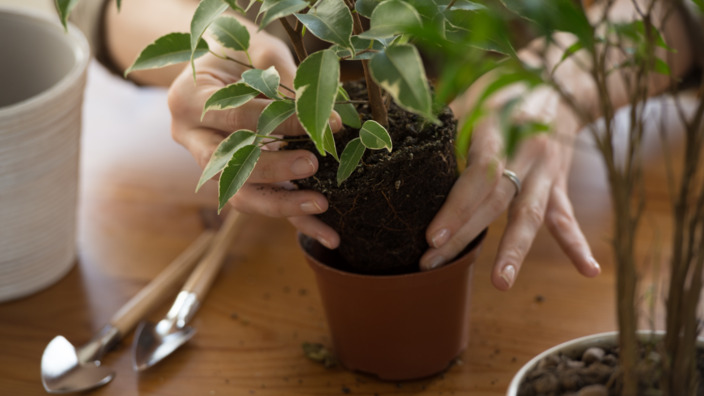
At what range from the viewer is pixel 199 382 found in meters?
0.70

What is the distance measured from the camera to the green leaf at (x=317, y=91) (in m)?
0.44

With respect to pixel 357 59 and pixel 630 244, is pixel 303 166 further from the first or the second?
pixel 630 244

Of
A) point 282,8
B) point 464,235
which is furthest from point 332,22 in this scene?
point 464,235

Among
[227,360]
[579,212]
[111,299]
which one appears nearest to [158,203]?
[111,299]

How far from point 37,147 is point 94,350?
219mm

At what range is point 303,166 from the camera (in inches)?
23.0

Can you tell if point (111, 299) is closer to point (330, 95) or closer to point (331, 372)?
point (331, 372)

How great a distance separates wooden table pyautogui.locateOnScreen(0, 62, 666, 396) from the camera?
70 cm

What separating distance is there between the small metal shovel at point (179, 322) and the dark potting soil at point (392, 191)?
0.67 feet

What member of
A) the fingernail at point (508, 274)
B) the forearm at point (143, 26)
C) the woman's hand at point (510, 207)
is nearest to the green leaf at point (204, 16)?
the woman's hand at point (510, 207)

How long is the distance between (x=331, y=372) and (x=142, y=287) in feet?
0.86

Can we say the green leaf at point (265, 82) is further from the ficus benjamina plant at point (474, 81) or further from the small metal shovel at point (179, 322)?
the small metal shovel at point (179, 322)

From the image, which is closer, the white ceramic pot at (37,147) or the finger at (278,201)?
the finger at (278,201)

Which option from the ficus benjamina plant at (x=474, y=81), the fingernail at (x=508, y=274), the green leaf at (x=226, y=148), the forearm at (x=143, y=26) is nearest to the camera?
the ficus benjamina plant at (x=474, y=81)
